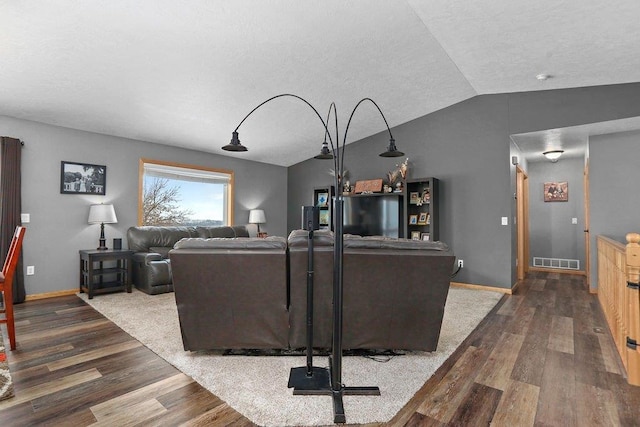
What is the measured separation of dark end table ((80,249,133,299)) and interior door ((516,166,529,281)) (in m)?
6.21

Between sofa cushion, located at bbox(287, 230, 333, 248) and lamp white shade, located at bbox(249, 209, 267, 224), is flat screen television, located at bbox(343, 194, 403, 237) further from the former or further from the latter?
sofa cushion, located at bbox(287, 230, 333, 248)

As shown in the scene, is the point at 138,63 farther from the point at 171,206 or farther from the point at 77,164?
the point at 171,206

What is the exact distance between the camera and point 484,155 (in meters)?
4.99

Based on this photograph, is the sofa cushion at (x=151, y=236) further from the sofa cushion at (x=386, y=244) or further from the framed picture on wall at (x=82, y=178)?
the sofa cushion at (x=386, y=244)

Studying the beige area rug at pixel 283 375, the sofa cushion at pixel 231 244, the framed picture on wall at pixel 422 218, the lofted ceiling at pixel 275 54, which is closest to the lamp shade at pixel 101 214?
the lofted ceiling at pixel 275 54

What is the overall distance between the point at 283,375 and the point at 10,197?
4.23 m

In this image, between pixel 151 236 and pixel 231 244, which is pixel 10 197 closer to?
pixel 151 236

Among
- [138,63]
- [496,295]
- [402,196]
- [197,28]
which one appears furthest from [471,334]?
[138,63]

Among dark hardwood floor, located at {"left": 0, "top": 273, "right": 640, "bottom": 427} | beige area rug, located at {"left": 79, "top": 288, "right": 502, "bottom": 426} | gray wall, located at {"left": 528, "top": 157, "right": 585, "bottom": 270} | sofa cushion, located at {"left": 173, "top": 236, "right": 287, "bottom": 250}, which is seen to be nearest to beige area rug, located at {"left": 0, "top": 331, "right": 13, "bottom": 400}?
dark hardwood floor, located at {"left": 0, "top": 273, "right": 640, "bottom": 427}

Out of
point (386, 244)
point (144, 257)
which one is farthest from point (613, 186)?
point (144, 257)

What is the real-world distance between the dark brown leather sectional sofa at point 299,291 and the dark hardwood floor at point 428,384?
36 centimetres

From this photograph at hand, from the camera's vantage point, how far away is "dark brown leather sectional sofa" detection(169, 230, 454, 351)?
7.30 ft

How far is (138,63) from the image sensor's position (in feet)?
10.6

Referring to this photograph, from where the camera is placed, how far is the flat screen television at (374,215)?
561 cm
